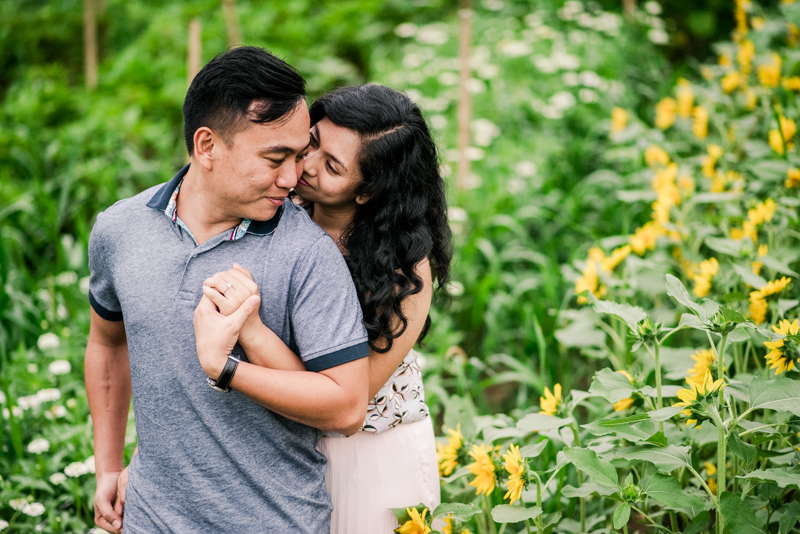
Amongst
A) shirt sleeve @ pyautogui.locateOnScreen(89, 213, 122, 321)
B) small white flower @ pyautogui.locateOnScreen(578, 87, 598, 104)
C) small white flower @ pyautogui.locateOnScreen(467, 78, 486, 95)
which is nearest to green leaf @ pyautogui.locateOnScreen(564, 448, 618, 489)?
shirt sleeve @ pyautogui.locateOnScreen(89, 213, 122, 321)

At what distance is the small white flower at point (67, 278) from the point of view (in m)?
2.88

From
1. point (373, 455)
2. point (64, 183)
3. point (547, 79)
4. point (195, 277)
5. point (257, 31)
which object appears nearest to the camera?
point (195, 277)

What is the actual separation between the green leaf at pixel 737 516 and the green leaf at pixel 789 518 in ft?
0.17

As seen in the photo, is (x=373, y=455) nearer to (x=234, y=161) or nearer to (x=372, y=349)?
(x=372, y=349)

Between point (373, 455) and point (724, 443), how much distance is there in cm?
76

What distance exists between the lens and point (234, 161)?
50.2 inches

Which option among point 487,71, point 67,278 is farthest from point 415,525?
point 487,71

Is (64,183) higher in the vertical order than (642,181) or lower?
higher

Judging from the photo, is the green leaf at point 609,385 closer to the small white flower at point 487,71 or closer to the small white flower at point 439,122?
the small white flower at point 439,122

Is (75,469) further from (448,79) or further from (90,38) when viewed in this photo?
(448,79)

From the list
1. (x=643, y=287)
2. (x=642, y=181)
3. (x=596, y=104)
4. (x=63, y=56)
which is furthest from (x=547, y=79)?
(x=63, y=56)

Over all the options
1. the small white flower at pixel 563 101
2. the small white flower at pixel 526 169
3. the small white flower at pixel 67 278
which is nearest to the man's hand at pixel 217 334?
the small white flower at pixel 67 278

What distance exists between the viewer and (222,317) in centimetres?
115

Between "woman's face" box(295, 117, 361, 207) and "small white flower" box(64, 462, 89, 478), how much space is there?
113cm
